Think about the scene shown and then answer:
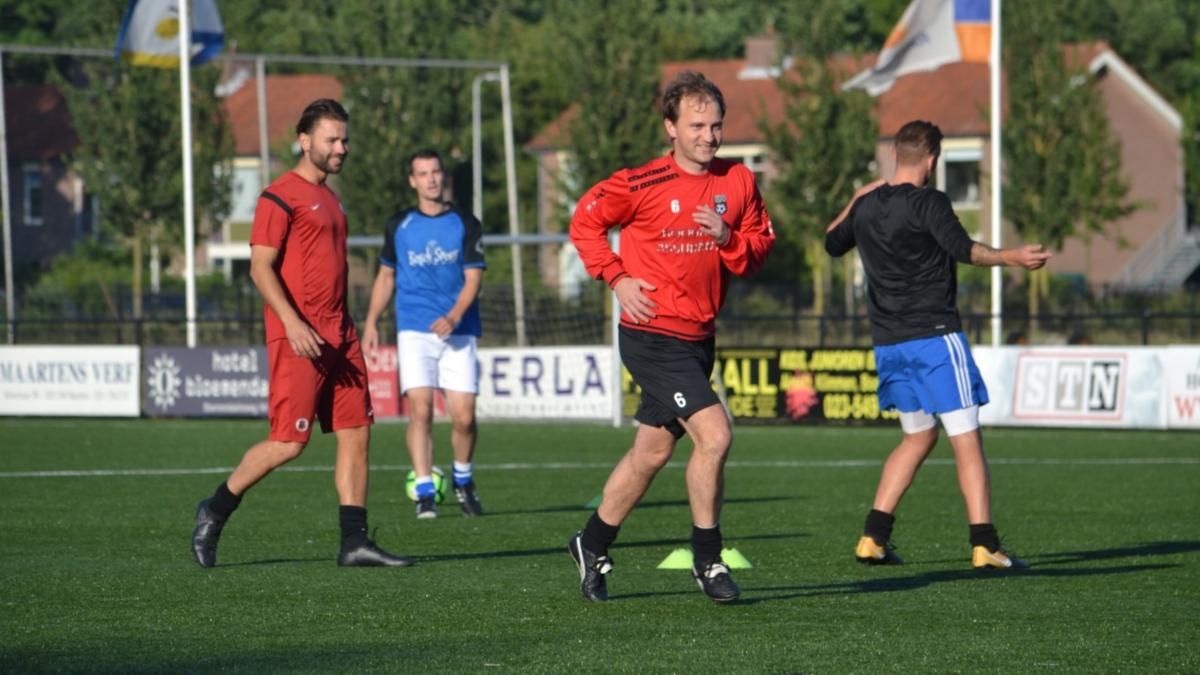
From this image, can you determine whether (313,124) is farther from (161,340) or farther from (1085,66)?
(1085,66)

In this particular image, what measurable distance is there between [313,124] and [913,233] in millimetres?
2890

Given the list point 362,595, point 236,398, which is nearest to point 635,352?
point 362,595

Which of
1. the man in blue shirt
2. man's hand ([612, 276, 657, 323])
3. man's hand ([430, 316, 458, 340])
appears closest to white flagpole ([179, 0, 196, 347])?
the man in blue shirt

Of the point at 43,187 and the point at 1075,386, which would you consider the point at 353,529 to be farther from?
the point at 43,187

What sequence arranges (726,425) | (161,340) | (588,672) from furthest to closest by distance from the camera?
1. (161,340)
2. (726,425)
3. (588,672)

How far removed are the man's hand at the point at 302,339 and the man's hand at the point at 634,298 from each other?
1.75m

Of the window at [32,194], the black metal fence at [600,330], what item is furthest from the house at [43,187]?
the black metal fence at [600,330]

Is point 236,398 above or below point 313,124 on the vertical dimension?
below

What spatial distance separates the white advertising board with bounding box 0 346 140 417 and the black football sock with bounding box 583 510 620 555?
18.3 meters

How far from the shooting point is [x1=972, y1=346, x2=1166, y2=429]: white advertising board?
70.2 feet

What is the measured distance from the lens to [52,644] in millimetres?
6535

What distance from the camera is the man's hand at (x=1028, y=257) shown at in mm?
7805

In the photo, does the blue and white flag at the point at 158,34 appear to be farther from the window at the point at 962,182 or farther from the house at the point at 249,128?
the house at the point at 249,128

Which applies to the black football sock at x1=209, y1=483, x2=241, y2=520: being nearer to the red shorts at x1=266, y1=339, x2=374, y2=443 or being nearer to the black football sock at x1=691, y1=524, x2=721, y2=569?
the red shorts at x1=266, y1=339, x2=374, y2=443
